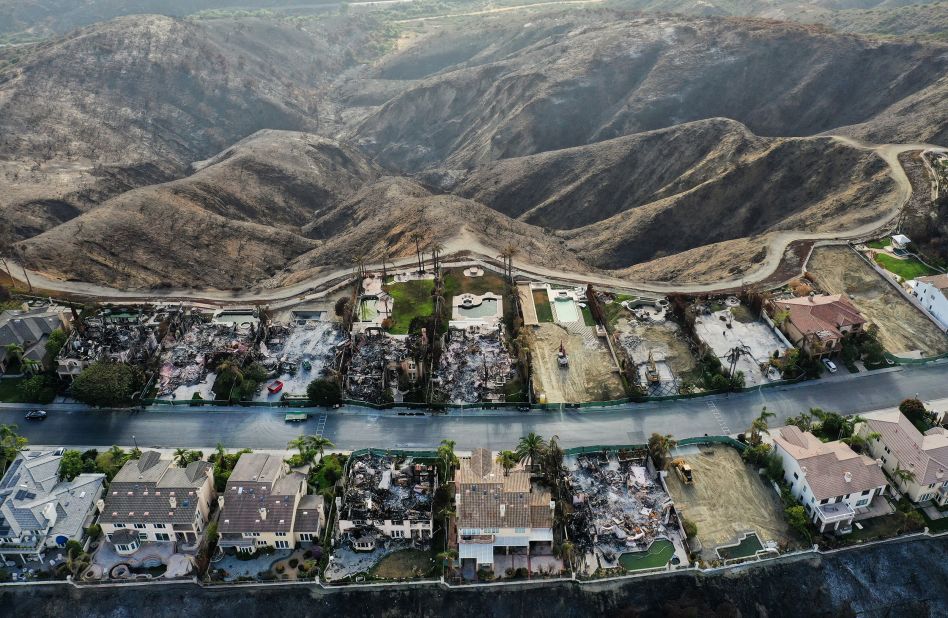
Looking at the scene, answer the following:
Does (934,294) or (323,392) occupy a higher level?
(934,294)

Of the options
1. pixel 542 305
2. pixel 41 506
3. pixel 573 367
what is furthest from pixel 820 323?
pixel 41 506

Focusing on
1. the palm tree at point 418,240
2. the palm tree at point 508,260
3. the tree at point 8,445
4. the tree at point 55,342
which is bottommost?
the tree at point 8,445

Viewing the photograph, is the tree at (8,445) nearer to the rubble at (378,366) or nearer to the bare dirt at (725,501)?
the rubble at (378,366)

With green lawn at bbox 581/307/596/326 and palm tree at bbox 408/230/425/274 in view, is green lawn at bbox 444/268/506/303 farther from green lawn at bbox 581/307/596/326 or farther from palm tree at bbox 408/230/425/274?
green lawn at bbox 581/307/596/326

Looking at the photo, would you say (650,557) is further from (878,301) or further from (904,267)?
(904,267)

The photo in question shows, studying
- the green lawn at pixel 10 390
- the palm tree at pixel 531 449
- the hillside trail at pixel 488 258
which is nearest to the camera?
the palm tree at pixel 531 449

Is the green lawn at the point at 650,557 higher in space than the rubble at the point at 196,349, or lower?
lower

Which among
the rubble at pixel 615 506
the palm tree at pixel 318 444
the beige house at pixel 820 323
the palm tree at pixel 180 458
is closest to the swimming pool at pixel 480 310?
the rubble at pixel 615 506
